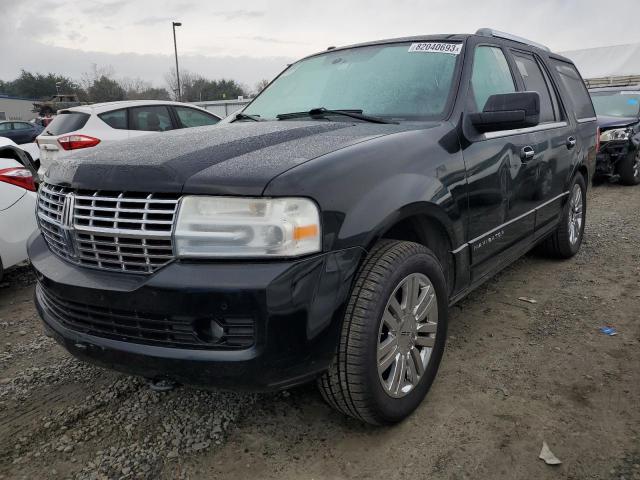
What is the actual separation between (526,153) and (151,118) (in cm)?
614

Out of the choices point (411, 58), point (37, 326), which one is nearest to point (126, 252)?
point (411, 58)

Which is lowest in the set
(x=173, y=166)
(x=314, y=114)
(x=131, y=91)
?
(x=173, y=166)

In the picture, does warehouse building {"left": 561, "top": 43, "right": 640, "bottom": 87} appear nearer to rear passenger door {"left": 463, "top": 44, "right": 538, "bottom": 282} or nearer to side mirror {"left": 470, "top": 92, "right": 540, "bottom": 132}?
rear passenger door {"left": 463, "top": 44, "right": 538, "bottom": 282}

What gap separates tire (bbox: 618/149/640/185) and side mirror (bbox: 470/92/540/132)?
741 centimetres

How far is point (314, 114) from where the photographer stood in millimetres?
2916

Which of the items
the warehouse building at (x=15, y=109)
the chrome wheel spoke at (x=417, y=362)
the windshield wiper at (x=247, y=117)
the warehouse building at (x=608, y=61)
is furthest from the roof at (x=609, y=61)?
the warehouse building at (x=15, y=109)

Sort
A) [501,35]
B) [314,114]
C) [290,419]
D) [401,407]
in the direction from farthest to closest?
[501,35] < [314,114] < [290,419] < [401,407]

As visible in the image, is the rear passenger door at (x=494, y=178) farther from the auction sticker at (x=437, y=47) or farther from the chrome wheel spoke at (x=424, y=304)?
the chrome wheel spoke at (x=424, y=304)

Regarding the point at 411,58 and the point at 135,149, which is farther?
the point at 411,58

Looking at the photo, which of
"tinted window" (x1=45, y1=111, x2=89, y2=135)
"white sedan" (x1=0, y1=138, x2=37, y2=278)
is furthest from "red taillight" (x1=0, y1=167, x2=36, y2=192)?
"tinted window" (x1=45, y1=111, x2=89, y2=135)

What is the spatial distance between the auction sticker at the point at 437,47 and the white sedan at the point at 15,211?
129 inches

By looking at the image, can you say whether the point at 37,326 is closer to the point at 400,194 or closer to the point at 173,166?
the point at 173,166

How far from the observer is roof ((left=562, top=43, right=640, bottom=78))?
26.6 meters

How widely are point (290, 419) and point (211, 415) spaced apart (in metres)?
0.38
